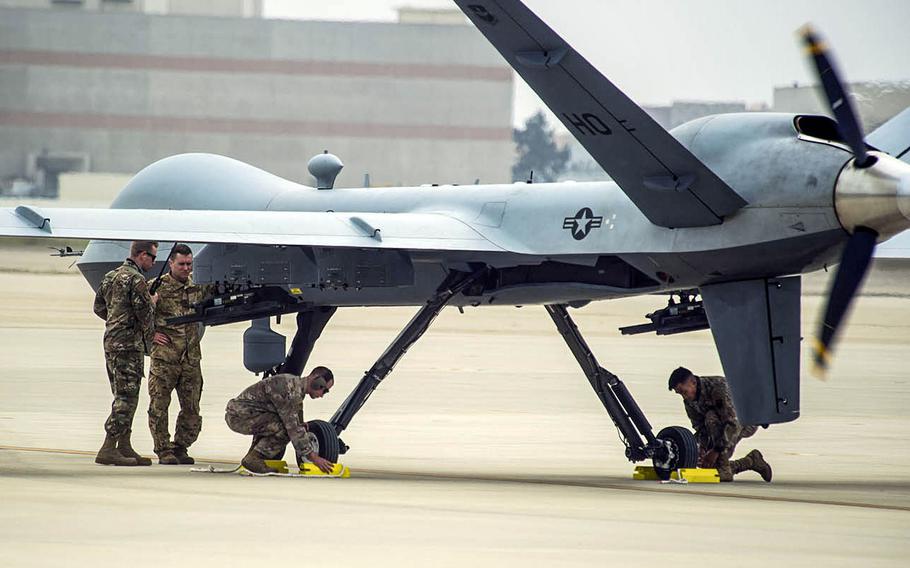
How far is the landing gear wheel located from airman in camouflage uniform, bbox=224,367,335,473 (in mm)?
3487

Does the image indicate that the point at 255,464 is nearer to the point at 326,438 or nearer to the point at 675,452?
the point at 326,438

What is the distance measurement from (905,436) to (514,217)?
31.3ft

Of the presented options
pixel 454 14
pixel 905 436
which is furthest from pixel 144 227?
pixel 454 14

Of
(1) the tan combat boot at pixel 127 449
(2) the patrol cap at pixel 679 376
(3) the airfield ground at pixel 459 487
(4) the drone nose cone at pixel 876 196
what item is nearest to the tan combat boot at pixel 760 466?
(3) the airfield ground at pixel 459 487

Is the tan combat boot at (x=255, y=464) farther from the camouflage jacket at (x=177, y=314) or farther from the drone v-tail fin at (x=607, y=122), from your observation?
the drone v-tail fin at (x=607, y=122)

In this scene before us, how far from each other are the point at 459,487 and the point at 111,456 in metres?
4.14

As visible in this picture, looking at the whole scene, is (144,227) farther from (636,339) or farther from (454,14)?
(454,14)

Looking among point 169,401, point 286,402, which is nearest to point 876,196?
point 286,402

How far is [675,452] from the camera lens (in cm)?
1744

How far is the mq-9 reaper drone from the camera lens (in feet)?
48.1

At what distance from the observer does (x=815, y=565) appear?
11000mm

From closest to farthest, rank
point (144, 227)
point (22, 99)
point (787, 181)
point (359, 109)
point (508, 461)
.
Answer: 1. point (787, 181)
2. point (144, 227)
3. point (508, 461)
4. point (22, 99)
5. point (359, 109)

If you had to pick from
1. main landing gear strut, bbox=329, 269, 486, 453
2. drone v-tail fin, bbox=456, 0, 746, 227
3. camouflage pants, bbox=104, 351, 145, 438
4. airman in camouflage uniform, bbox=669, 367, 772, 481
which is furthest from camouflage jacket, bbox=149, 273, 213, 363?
drone v-tail fin, bbox=456, 0, 746, 227

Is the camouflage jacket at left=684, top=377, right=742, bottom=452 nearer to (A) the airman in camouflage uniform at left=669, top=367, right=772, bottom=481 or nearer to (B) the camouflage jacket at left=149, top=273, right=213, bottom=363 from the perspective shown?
(A) the airman in camouflage uniform at left=669, top=367, right=772, bottom=481
